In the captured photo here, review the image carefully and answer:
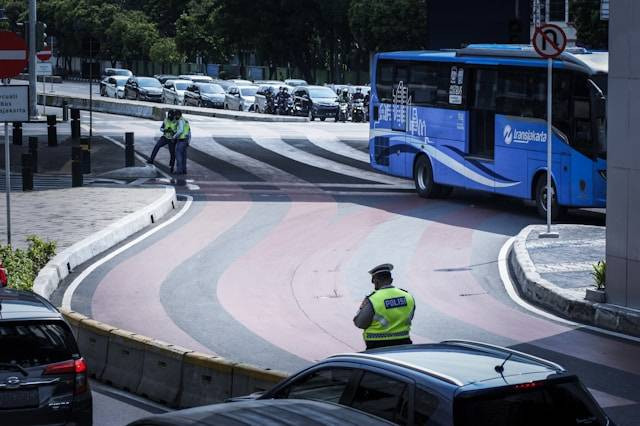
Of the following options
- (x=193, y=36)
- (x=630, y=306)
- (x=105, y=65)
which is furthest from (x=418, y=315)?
(x=105, y=65)

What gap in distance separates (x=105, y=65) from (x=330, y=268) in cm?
13594

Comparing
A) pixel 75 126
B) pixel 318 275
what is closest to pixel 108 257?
pixel 318 275

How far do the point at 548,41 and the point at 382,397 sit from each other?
1630cm

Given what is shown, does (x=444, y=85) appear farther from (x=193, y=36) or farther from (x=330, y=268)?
(x=193, y=36)

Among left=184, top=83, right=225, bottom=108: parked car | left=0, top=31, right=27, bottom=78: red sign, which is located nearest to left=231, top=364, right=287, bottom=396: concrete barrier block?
left=0, top=31, right=27, bottom=78: red sign

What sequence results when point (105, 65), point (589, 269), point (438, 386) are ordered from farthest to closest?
point (105, 65)
point (589, 269)
point (438, 386)

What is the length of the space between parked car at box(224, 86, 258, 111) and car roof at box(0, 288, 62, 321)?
59.9 m

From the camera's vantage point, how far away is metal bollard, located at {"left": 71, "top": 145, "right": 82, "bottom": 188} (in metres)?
31.7

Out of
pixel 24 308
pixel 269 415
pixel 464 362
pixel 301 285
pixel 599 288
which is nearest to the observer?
pixel 269 415

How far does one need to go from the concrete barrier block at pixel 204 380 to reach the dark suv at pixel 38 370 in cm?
194

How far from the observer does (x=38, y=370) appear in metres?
10.4

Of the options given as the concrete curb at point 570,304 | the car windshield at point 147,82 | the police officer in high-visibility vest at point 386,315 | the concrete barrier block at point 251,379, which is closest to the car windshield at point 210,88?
the car windshield at point 147,82

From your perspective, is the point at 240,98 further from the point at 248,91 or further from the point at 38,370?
the point at 38,370

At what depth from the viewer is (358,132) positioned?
53.1 m
